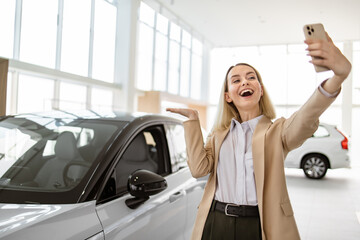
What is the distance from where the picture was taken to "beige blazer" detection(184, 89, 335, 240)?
47.3 inches

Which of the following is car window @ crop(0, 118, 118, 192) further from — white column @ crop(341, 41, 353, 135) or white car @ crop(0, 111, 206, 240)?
white column @ crop(341, 41, 353, 135)

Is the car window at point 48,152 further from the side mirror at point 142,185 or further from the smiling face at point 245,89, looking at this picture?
the smiling face at point 245,89

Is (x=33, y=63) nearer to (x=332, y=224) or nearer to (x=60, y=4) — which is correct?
(x=60, y=4)

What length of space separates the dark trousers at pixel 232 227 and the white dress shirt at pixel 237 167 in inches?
2.5

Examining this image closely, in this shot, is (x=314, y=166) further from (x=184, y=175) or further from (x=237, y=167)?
(x=237, y=167)

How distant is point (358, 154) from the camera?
13.6 meters

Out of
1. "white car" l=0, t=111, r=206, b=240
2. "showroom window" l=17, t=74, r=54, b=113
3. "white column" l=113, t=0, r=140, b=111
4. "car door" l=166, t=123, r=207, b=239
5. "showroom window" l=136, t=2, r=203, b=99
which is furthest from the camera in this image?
"showroom window" l=136, t=2, r=203, b=99

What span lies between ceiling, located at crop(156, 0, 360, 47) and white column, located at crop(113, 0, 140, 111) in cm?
134

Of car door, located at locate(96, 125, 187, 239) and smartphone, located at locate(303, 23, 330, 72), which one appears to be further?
car door, located at locate(96, 125, 187, 239)

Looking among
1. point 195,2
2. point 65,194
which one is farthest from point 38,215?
point 195,2

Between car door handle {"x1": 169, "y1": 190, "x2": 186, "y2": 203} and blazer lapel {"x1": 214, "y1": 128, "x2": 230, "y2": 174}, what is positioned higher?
blazer lapel {"x1": 214, "y1": 128, "x2": 230, "y2": 174}

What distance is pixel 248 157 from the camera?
52.0 inches

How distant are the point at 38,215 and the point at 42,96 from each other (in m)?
7.33

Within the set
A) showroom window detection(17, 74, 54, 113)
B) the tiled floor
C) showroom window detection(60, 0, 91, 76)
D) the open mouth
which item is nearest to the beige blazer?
the open mouth
